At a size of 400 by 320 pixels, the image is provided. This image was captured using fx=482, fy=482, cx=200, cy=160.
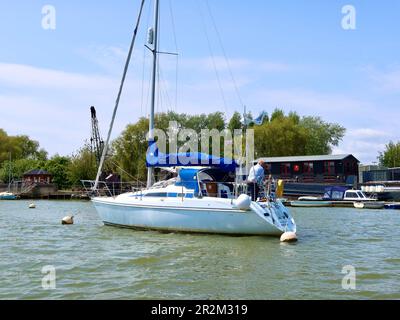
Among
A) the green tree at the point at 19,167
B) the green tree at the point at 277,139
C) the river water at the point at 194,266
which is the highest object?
the green tree at the point at 277,139

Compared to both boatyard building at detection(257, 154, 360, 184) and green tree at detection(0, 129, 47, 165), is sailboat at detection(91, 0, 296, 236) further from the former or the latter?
green tree at detection(0, 129, 47, 165)

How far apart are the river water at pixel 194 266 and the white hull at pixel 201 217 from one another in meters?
0.48

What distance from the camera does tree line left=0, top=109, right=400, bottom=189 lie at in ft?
281

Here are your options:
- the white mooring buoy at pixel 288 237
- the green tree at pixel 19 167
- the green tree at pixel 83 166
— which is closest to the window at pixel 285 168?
the green tree at pixel 83 166

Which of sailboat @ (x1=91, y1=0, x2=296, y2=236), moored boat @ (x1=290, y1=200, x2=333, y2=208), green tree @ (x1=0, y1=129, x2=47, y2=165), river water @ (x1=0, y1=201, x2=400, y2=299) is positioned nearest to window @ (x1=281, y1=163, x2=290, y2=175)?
moored boat @ (x1=290, y1=200, x2=333, y2=208)

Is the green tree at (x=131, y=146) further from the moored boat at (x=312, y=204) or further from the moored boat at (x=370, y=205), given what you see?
the moored boat at (x=370, y=205)

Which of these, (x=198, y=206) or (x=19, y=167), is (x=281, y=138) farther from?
(x=198, y=206)

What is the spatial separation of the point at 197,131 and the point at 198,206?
3002 inches

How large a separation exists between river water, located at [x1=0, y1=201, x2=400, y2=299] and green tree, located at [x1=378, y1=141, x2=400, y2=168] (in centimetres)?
8581

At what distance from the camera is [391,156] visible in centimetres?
10669

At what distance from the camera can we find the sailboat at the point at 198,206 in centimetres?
2212

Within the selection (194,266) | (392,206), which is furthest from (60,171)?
(194,266)

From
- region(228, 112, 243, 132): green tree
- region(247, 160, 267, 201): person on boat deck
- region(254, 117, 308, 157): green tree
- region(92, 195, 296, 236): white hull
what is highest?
region(228, 112, 243, 132): green tree

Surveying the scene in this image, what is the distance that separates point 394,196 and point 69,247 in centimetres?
5427
